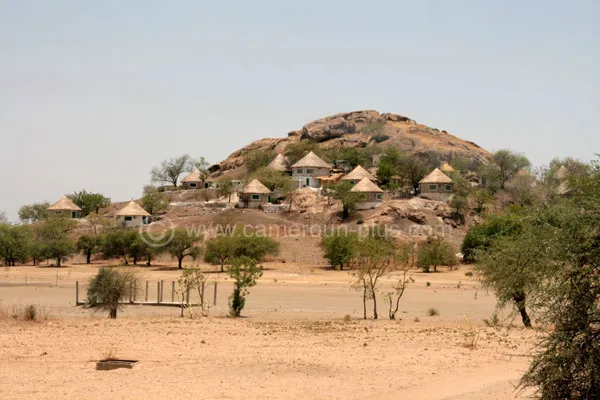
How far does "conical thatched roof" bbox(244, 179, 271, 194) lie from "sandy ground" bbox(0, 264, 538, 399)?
44.7 metres

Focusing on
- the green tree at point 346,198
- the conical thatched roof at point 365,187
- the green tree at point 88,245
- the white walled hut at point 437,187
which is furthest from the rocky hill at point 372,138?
the green tree at point 88,245

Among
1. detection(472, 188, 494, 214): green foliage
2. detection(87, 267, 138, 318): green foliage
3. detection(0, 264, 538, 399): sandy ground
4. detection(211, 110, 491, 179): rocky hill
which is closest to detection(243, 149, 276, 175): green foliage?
detection(211, 110, 491, 179): rocky hill

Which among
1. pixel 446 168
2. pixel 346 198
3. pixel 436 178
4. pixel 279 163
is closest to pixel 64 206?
pixel 279 163

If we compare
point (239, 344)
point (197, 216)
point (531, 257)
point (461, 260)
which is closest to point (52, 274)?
point (197, 216)

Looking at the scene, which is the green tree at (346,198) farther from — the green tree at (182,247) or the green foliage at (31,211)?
the green foliage at (31,211)

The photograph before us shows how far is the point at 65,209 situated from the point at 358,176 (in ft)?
109

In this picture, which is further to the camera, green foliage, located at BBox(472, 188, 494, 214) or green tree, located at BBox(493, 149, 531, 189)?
green tree, located at BBox(493, 149, 531, 189)

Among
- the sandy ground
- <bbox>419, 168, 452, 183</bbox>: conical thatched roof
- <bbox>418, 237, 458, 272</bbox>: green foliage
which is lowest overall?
the sandy ground

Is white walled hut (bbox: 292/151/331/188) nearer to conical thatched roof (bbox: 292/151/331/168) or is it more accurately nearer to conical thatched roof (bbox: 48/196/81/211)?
conical thatched roof (bbox: 292/151/331/168)

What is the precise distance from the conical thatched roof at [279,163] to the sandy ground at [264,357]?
57.8 m

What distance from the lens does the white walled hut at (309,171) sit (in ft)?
267

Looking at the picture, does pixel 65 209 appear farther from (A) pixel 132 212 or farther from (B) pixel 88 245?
(B) pixel 88 245

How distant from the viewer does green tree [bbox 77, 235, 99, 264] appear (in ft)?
207

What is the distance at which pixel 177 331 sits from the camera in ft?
72.0
